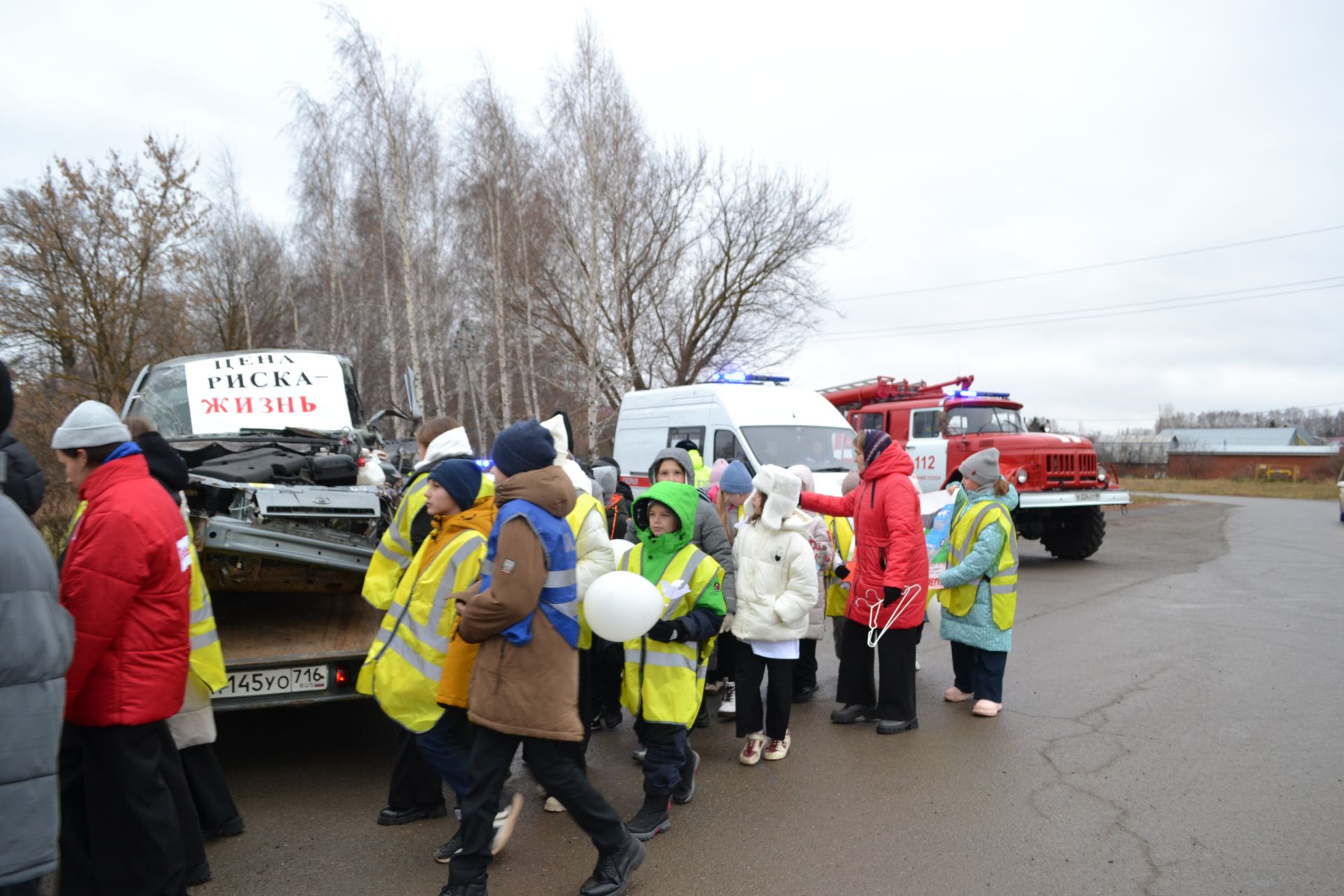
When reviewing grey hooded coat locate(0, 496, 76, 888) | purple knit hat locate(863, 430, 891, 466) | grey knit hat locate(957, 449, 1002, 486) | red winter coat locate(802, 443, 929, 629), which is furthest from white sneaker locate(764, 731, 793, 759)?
grey hooded coat locate(0, 496, 76, 888)

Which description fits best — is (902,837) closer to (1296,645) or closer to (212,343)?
(1296,645)

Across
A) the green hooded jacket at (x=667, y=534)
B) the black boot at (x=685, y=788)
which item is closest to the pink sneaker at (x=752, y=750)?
the black boot at (x=685, y=788)

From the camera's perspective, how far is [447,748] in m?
3.64

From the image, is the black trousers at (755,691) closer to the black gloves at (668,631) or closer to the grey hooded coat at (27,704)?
the black gloves at (668,631)

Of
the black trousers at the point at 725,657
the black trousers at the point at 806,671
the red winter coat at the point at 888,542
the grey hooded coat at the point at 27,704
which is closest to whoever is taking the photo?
the grey hooded coat at the point at 27,704

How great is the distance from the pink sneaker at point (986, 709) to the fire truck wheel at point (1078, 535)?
8.81m

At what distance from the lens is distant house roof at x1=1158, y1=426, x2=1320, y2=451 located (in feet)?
259

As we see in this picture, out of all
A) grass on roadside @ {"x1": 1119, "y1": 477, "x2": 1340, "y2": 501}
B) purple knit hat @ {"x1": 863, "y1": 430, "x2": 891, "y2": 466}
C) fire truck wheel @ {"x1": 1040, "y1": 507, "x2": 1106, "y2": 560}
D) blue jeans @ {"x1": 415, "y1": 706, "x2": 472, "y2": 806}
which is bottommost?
grass on roadside @ {"x1": 1119, "y1": 477, "x2": 1340, "y2": 501}

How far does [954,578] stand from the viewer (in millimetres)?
5648

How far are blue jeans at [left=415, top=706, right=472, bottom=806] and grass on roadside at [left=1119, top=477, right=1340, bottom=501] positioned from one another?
3844 centimetres

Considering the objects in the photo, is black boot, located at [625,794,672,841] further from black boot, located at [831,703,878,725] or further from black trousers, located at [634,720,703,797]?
black boot, located at [831,703,878,725]

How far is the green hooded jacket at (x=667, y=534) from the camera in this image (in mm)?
4109

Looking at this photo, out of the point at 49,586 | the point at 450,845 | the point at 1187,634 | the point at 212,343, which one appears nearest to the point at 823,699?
the point at 450,845

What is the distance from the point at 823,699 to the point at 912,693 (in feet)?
3.08
